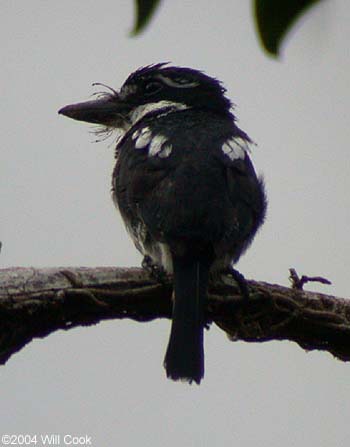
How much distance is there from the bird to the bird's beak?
0.27 meters

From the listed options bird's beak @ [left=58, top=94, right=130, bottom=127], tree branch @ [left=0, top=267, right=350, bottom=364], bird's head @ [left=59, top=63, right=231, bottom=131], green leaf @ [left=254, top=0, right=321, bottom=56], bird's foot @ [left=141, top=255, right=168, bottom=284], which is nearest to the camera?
green leaf @ [left=254, top=0, right=321, bottom=56]

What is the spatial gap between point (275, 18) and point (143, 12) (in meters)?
0.11

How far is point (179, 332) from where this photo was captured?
2.86 metres

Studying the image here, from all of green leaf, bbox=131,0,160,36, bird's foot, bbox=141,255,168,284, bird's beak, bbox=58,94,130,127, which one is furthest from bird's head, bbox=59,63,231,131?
green leaf, bbox=131,0,160,36

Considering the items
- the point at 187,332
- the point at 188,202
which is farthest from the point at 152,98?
the point at 187,332

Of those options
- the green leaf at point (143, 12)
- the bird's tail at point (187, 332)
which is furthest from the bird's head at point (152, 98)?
the green leaf at point (143, 12)

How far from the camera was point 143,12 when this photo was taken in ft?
2.19

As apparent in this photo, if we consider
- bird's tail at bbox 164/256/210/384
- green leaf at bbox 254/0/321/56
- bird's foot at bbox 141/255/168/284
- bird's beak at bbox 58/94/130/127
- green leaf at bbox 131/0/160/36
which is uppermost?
bird's beak at bbox 58/94/130/127

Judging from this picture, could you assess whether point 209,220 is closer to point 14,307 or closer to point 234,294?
point 234,294

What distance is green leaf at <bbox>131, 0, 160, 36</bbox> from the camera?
2.15 feet

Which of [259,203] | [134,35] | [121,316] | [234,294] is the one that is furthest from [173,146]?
[134,35]

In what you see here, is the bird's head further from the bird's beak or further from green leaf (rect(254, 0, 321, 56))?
green leaf (rect(254, 0, 321, 56))

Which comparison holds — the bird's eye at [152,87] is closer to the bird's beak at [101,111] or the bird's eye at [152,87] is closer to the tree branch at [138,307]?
the bird's beak at [101,111]

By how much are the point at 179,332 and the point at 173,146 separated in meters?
0.91
